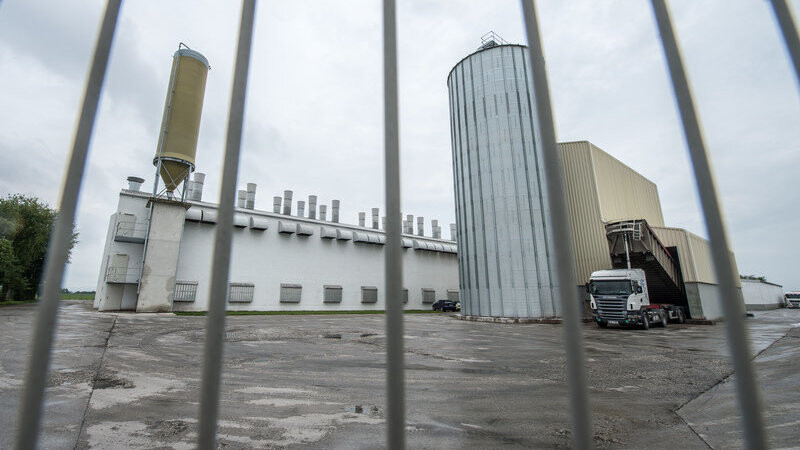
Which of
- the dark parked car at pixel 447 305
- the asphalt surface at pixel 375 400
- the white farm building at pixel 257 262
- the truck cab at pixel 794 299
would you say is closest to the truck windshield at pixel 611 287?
the asphalt surface at pixel 375 400

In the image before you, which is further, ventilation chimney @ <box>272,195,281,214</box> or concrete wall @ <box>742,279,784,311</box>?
concrete wall @ <box>742,279,784,311</box>

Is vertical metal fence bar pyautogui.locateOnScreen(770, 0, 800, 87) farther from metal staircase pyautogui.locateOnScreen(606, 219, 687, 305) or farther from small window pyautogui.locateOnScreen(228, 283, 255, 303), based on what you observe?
small window pyautogui.locateOnScreen(228, 283, 255, 303)

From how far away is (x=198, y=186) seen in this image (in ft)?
90.2

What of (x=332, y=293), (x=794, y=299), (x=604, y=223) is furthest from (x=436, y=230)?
(x=794, y=299)

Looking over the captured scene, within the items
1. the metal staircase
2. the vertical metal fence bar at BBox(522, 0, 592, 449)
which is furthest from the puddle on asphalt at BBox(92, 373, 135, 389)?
the metal staircase

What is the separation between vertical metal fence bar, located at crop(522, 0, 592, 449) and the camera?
0.85 metres

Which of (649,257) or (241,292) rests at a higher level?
(649,257)

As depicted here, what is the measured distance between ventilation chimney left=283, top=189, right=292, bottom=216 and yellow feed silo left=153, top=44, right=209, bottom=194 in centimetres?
914

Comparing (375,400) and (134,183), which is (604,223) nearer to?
(375,400)

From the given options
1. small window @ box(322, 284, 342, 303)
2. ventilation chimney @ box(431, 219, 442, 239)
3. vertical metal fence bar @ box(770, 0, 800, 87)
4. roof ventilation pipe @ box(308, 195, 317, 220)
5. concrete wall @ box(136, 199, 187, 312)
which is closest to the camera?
vertical metal fence bar @ box(770, 0, 800, 87)

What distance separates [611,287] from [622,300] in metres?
0.68

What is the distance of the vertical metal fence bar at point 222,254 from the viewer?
884 mm

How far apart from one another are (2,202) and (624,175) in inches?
1887

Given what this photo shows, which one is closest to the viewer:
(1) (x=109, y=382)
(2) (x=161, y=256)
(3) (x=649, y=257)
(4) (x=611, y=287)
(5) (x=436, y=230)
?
(1) (x=109, y=382)
